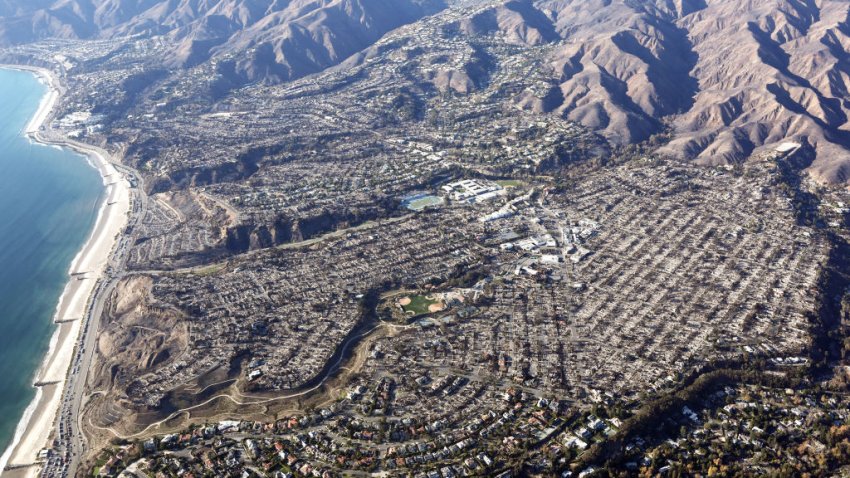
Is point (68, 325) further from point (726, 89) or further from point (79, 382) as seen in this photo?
point (726, 89)

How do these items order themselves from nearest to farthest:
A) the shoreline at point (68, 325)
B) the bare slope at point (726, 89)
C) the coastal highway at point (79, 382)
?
the coastal highway at point (79, 382), the shoreline at point (68, 325), the bare slope at point (726, 89)

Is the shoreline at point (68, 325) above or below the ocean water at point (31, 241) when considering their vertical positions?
above

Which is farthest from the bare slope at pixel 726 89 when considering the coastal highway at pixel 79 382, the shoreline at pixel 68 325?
the shoreline at pixel 68 325

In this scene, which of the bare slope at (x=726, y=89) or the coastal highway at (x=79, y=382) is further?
the bare slope at (x=726, y=89)

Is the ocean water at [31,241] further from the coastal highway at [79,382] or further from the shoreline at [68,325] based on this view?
the coastal highway at [79,382]

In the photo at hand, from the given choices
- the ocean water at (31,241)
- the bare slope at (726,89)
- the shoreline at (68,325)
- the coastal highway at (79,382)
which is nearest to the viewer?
the coastal highway at (79,382)

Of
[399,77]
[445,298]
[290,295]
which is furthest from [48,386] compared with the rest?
[399,77]

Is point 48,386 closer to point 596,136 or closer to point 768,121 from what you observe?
point 596,136
